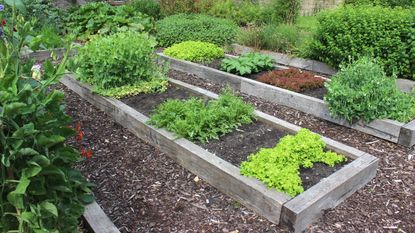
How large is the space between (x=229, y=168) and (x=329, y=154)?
974 mm

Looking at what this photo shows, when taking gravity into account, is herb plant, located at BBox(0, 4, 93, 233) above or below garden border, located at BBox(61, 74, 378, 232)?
above

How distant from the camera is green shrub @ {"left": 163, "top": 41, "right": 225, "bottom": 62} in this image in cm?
696

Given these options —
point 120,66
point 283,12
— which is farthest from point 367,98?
point 283,12

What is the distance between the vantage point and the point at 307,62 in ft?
22.6

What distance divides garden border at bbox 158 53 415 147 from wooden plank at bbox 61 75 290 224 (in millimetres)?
1964

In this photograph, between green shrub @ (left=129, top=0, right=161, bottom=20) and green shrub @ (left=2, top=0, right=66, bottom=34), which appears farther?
green shrub @ (left=129, top=0, right=161, bottom=20)

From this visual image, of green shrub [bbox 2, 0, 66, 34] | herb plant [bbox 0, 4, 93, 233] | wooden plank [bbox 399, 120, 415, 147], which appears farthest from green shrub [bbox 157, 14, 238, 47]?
herb plant [bbox 0, 4, 93, 233]

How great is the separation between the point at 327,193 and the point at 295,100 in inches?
92.1

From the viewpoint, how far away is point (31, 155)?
1.89m

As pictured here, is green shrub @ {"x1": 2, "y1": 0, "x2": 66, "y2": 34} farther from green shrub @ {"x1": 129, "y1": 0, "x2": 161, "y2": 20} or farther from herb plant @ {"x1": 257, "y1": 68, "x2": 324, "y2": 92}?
herb plant @ {"x1": 257, "y1": 68, "x2": 324, "y2": 92}

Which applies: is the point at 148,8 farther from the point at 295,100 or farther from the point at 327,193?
the point at 327,193

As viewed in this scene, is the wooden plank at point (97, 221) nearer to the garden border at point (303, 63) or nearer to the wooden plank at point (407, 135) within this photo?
the wooden plank at point (407, 135)

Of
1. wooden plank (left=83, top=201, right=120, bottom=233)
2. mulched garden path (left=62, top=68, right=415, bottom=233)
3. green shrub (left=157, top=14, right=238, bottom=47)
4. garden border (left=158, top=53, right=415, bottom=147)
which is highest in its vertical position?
green shrub (left=157, top=14, right=238, bottom=47)

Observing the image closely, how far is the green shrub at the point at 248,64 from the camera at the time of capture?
611cm
